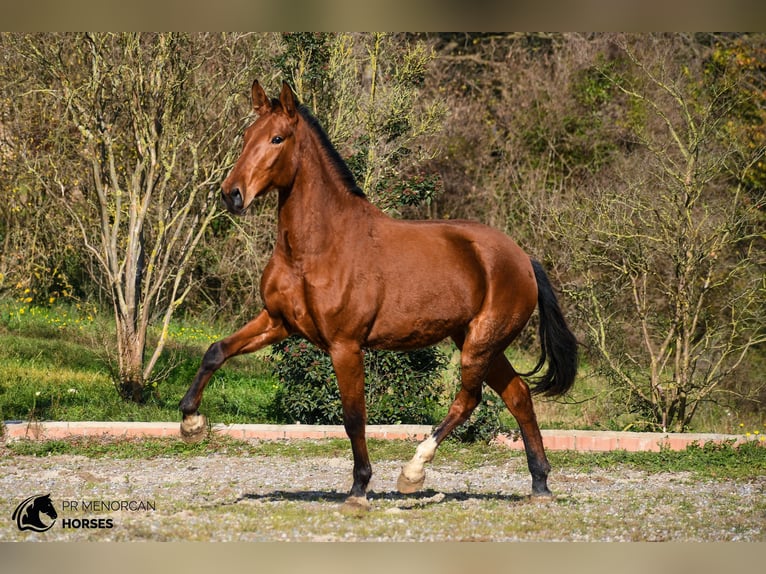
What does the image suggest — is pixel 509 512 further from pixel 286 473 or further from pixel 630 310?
pixel 630 310

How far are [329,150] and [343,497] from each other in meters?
2.47

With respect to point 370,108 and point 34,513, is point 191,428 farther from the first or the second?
point 370,108

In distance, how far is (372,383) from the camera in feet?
32.4

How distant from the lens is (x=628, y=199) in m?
9.86

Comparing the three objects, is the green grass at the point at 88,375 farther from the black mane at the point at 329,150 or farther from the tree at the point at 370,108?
the black mane at the point at 329,150

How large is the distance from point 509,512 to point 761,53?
11.5m

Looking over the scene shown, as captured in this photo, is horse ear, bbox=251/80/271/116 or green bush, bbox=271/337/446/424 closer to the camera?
horse ear, bbox=251/80/271/116

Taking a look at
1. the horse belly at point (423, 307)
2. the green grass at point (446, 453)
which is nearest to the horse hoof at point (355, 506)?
the horse belly at point (423, 307)

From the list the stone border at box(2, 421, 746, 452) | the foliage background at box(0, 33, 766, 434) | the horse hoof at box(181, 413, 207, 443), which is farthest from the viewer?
the foliage background at box(0, 33, 766, 434)

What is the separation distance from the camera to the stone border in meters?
9.23

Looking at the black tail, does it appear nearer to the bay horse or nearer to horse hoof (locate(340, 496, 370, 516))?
the bay horse

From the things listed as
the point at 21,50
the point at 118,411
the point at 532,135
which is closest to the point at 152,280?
the point at 118,411

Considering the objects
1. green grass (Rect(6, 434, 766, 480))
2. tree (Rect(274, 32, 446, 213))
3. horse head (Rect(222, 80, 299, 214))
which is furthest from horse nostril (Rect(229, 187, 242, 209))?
tree (Rect(274, 32, 446, 213))

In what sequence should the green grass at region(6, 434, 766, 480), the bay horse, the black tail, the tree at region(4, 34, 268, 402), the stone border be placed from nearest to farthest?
the bay horse < the black tail < the green grass at region(6, 434, 766, 480) < the stone border < the tree at region(4, 34, 268, 402)
